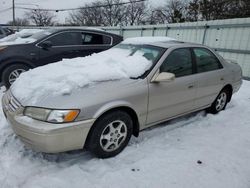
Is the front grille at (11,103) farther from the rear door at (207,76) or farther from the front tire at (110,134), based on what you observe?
the rear door at (207,76)

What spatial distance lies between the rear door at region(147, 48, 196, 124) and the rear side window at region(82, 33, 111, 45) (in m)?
3.54

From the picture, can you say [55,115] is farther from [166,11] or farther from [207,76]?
[166,11]

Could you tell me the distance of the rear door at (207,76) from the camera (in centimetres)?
418

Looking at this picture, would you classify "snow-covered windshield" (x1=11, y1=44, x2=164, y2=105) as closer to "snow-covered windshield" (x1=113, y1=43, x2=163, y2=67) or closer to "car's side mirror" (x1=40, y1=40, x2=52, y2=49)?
"snow-covered windshield" (x1=113, y1=43, x2=163, y2=67)

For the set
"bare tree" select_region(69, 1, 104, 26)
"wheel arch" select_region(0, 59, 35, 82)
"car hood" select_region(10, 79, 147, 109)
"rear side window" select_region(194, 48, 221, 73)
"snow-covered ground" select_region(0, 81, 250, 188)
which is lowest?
"snow-covered ground" select_region(0, 81, 250, 188)

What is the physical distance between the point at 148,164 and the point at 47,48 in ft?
14.2

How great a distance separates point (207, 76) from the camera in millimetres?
→ 4285

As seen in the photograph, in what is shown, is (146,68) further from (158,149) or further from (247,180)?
(247,180)

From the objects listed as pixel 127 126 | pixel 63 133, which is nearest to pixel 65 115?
pixel 63 133

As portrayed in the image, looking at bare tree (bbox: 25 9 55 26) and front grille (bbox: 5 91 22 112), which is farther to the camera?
bare tree (bbox: 25 9 55 26)

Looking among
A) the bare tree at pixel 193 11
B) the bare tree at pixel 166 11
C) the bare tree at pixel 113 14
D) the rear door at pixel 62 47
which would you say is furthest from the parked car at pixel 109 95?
the bare tree at pixel 113 14

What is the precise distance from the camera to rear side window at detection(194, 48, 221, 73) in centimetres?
420

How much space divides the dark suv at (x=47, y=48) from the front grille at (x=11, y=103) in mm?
2709

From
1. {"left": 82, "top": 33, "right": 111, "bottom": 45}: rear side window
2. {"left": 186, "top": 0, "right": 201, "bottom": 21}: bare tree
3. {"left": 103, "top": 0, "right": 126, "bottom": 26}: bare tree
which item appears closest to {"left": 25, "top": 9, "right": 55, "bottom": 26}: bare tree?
{"left": 103, "top": 0, "right": 126, "bottom": 26}: bare tree
